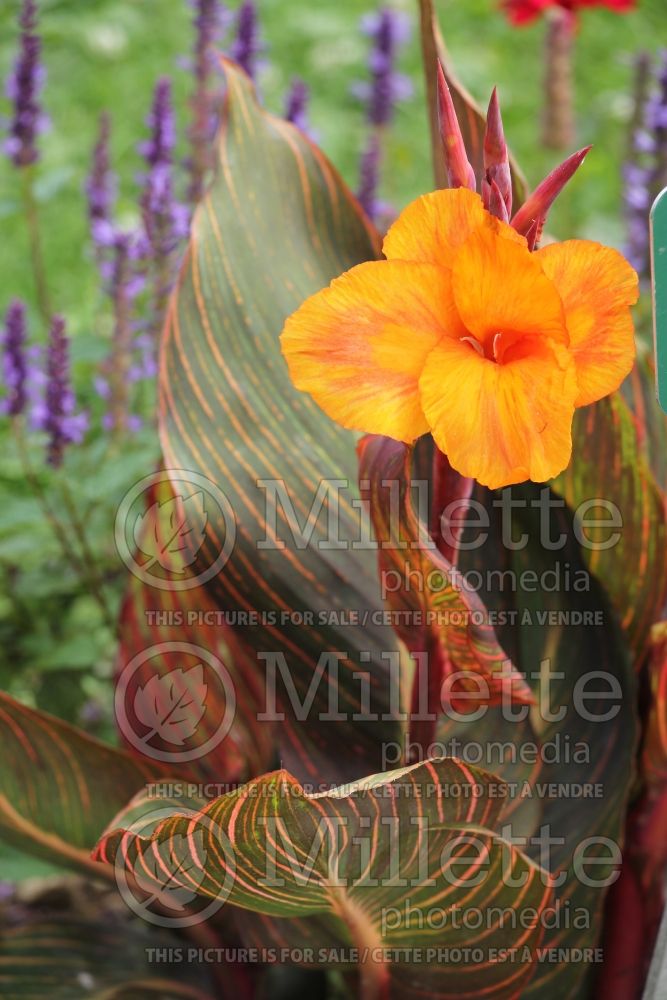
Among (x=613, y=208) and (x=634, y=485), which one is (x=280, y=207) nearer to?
(x=634, y=485)

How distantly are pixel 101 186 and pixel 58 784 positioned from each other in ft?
2.04

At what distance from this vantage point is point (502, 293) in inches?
20.0

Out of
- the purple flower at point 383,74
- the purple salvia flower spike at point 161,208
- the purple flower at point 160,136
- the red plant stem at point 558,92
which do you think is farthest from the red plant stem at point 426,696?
the red plant stem at point 558,92

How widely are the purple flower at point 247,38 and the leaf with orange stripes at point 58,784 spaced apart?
0.68 metres

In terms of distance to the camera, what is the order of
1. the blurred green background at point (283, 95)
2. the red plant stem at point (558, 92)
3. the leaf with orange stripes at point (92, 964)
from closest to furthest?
the leaf with orange stripes at point (92, 964) < the red plant stem at point (558, 92) < the blurred green background at point (283, 95)

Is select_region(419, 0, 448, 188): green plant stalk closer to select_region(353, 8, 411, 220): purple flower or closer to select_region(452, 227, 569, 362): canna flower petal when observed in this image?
select_region(452, 227, 569, 362): canna flower petal

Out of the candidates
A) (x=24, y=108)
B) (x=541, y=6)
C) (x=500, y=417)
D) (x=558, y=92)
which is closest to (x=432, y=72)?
(x=500, y=417)

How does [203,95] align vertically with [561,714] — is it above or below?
above

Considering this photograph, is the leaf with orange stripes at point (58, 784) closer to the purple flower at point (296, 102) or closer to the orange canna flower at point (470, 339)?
the orange canna flower at point (470, 339)

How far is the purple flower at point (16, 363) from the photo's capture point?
3.22ft

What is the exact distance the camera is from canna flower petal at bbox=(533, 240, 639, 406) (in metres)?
0.52

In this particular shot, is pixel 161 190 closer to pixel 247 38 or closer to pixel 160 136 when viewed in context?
pixel 160 136

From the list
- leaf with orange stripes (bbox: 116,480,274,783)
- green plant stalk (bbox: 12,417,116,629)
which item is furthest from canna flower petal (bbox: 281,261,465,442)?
green plant stalk (bbox: 12,417,116,629)

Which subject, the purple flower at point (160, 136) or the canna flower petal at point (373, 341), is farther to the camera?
the purple flower at point (160, 136)
